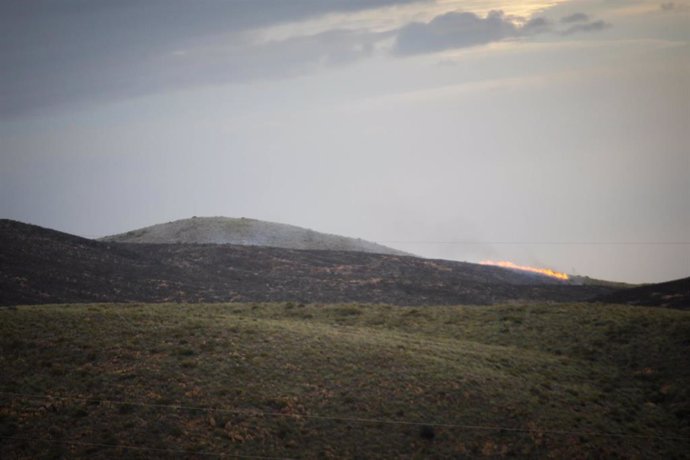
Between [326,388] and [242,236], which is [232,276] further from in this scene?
[326,388]

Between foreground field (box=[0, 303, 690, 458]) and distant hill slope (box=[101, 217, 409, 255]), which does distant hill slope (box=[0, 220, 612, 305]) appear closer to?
distant hill slope (box=[101, 217, 409, 255])

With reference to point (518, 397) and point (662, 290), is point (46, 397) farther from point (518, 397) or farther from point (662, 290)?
point (662, 290)

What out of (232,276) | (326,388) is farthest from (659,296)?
(232,276)

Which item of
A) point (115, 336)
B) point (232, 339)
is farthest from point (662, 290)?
point (115, 336)

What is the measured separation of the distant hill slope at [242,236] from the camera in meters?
99.1

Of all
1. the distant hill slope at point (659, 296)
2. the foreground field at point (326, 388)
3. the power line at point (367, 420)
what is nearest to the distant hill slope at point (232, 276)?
the distant hill slope at point (659, 296)

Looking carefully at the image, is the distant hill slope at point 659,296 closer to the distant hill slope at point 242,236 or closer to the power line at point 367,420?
the power line at point 367,420

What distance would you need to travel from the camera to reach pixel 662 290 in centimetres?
6294

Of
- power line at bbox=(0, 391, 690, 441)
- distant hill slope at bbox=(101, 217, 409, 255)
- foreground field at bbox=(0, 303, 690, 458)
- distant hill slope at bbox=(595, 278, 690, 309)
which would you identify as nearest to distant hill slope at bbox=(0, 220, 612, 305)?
distant hill slope at bbox=(101, 217, 409, 255)

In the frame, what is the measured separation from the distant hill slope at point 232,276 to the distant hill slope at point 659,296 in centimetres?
792

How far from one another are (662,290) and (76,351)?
4829cm

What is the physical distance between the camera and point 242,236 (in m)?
101

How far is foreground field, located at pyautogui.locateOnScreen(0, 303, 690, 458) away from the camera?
31.3 meters

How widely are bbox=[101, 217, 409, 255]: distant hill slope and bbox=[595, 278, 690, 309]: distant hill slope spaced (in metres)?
42.1
